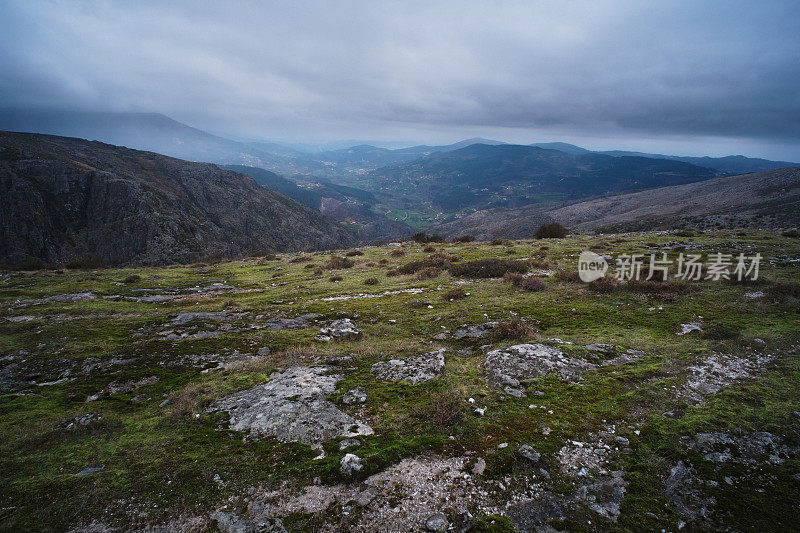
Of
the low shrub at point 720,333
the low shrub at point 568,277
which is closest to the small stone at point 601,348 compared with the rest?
the low shrub at point 720,333

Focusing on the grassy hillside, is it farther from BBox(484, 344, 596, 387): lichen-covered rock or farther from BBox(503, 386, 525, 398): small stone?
BBox(484, 344, 596, 387): lichen-covered rock

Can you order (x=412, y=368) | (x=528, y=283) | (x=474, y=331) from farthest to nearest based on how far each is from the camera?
(x=528, y=283) → (x=474, y=331) → (x=412, y=368)

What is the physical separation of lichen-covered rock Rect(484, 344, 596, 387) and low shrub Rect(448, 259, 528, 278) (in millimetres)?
10908

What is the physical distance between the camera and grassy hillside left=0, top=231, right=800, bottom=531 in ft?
15.6

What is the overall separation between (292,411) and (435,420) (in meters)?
3.37

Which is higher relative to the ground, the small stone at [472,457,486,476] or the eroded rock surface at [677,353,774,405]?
the eroded rock surface at [677,353,774,405]

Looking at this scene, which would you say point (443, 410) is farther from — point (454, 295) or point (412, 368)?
point (454, 295)

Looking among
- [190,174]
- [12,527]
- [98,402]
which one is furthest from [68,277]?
[190,174]

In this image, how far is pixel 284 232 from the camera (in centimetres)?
16112

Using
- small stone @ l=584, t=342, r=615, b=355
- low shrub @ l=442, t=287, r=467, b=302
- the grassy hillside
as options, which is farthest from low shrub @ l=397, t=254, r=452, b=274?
small stone @ l=584, t=342, r=615, b=355

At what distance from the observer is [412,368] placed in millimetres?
8844

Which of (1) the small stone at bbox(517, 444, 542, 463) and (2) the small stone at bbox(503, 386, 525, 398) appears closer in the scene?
(1) the small stone at bbox(517, 444, 542, 463)

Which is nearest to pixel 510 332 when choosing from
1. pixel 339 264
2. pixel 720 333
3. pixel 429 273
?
pixel 720 333

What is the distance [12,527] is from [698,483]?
10.6 m
